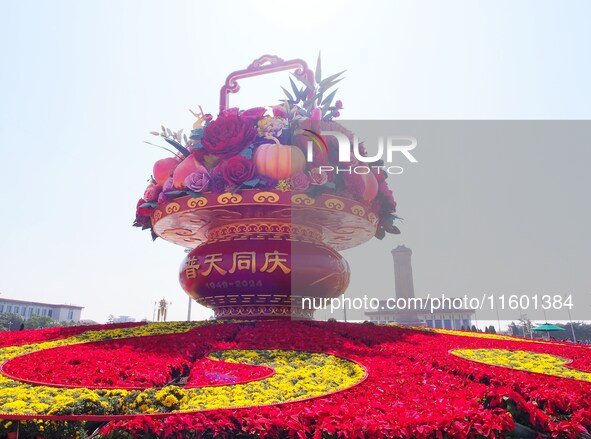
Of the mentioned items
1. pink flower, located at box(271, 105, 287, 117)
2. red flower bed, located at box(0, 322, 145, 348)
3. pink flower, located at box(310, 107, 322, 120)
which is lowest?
red flower bed, located at box(0, 322, 145, 348)

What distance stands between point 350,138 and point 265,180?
218cm

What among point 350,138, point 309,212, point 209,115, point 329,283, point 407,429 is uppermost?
point 209,115

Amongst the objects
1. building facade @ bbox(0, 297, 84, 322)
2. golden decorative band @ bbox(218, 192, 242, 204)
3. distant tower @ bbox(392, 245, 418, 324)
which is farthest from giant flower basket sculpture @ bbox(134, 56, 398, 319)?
building facade @ bbox(0, 297, 84, 322)

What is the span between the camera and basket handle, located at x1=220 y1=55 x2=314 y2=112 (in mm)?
10570

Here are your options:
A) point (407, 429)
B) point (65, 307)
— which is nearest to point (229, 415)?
point (407, 429)

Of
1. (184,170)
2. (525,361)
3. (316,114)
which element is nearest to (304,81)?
(316,114)

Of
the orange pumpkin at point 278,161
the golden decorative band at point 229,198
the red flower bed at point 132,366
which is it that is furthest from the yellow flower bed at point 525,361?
the golden decorative band at point 229,198

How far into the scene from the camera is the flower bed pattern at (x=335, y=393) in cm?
288

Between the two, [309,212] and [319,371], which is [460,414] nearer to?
[319,371]

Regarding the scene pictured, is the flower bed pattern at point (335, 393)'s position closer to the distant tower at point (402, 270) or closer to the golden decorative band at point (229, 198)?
the golden decorative band at point (229, 198)

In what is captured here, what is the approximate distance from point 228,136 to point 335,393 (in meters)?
5.98

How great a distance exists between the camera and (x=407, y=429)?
2.77 metres

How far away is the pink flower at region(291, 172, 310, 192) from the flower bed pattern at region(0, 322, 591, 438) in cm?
296

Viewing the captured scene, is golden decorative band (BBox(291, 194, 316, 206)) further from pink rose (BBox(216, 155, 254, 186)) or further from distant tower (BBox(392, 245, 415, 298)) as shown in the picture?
distant tower (BBox(392, 245, 415, 298))
